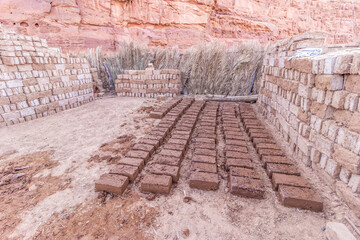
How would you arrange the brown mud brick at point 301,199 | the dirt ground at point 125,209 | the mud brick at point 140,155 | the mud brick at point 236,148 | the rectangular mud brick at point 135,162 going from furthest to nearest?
the mud brick at point 236,148
the mud brick at point 140,155
the rectangular mud brick at point 135,162
the brown mud brick at point 301,199
the dirt ground at point 125,209

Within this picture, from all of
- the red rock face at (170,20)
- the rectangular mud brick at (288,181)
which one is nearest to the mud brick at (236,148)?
the rectangular mud brick at (288,181)

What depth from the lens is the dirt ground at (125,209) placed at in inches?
74.2

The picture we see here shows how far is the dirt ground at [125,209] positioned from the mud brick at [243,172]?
0.69ft

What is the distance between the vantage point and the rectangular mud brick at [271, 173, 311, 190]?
236 centimetres

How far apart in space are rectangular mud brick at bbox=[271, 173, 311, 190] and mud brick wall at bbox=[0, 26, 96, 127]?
683 cm

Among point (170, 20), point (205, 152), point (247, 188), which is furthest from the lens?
point (170, 20)

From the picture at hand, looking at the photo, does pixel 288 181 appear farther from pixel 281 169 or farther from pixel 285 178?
pixel 281 169

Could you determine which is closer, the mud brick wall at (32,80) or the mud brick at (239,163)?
the mud brick at (239,163)

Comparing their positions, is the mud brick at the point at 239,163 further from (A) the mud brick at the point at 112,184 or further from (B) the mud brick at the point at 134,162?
(A) the mud brick at the point at 112,184

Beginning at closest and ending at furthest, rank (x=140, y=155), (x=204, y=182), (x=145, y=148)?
1. (x=204, y=182)
2. (x=140, y=155)
3. (x=145, y=148)

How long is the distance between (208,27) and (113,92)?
1775 centimetres

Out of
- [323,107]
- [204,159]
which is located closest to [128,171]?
[204,159]

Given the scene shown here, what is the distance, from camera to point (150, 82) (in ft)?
27.9

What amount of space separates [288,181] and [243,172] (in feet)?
1.89
